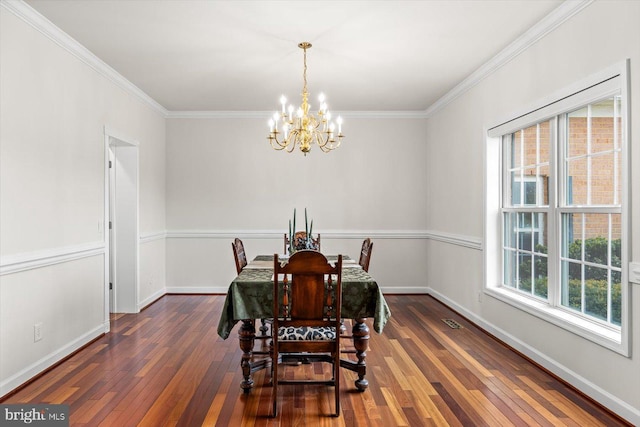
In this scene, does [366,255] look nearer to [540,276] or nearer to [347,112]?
[540,276]

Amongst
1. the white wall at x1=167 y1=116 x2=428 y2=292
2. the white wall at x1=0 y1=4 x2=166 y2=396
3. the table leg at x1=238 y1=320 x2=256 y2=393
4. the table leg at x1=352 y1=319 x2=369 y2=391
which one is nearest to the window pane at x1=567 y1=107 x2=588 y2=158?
the table leg at x1=352 y1=319 x2=369 y2=391

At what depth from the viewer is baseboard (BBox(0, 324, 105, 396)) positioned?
3013 mm

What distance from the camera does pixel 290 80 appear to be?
5.07 m

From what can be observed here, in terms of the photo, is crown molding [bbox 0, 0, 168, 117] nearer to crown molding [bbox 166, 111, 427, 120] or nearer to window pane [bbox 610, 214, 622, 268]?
crown molding [bbox 166, 111, 427, 120]

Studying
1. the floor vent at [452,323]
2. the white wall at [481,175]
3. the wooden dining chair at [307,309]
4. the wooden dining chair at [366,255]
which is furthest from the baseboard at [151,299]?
the white wall at [481,175]

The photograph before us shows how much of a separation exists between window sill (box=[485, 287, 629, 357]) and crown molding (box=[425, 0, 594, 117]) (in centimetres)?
219

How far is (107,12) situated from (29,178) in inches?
53.9

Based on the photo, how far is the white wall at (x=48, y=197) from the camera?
3043 millimetres

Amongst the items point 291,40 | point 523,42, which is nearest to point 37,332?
point 291,40

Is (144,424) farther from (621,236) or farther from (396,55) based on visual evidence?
(396,55)

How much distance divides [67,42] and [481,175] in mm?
4157

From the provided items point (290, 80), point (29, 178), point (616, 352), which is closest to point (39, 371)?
point (29, 178)

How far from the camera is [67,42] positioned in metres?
3.75

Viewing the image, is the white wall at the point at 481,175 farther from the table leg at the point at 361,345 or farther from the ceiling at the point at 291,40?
the table leg at the point at 361,345
